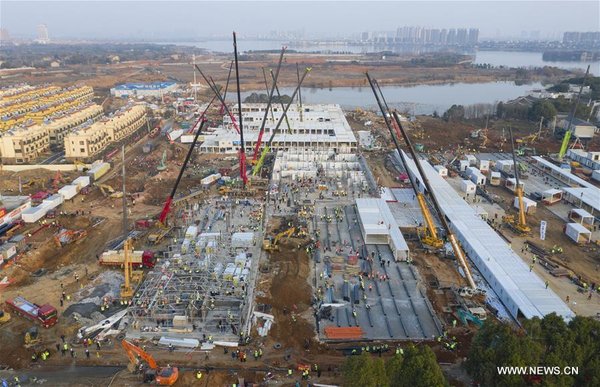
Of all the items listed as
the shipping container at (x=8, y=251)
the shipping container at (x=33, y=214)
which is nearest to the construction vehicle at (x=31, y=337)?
the shipping container at (x=8, y=251)

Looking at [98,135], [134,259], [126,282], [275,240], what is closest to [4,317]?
[126,282]

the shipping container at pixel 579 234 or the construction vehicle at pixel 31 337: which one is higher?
the shipping container at pixel 579 234

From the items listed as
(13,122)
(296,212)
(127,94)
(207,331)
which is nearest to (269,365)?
(207,331)

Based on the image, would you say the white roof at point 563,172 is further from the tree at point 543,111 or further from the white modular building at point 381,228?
the white modular building at point 381,228

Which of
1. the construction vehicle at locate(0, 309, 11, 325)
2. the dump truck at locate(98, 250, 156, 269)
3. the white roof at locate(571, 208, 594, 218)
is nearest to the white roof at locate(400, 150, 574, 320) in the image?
the white roof at locate(571, 208, 594, 218)

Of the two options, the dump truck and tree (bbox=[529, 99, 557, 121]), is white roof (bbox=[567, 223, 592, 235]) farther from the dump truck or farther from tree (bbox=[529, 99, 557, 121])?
tree (bbox=[529, 99, 557, 121])

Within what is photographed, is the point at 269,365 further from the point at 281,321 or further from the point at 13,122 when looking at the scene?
the point at 13,122

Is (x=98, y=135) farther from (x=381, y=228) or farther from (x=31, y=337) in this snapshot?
(x=381, y=228)
